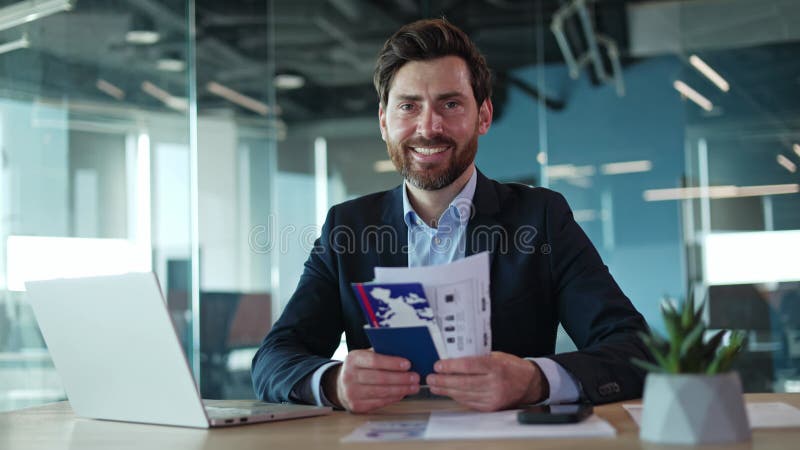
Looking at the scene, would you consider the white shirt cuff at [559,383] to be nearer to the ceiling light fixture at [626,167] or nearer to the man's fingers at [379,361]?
the man's fingers at [379,361]

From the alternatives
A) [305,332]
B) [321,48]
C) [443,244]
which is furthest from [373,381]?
[321,48]

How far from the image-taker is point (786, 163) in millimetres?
4090

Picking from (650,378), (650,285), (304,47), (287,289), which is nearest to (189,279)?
(287,289)

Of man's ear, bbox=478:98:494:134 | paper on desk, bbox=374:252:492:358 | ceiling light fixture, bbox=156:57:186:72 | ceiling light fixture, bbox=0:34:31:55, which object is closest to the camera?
paper on desk, bbox=374:252:492:358

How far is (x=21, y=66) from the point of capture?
2.94m

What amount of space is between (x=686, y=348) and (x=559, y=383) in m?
0.49

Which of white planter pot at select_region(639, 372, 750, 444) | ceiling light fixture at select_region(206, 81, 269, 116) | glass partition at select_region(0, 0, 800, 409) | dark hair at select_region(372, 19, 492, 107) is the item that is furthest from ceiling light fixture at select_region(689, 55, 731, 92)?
white planter pot at select_region(639, 372, 750, 444)

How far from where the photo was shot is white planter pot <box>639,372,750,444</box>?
1079 mm

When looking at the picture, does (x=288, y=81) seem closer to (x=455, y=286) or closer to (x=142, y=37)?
(x=142, y=37)

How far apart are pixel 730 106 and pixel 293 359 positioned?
10.4ft

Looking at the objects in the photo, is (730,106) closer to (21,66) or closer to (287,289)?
(287,289)

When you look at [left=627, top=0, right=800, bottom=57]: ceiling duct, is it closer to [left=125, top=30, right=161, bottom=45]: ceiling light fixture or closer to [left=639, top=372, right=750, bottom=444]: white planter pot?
[left=125, top=30, right=161, bottom=45]: ceiling light fixture

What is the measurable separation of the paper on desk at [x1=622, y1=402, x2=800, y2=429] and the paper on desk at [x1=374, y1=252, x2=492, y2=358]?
0.30m

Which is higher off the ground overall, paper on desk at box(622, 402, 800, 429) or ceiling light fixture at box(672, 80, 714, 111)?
ceiling light fixture at box(672, 80, 714, 111)
